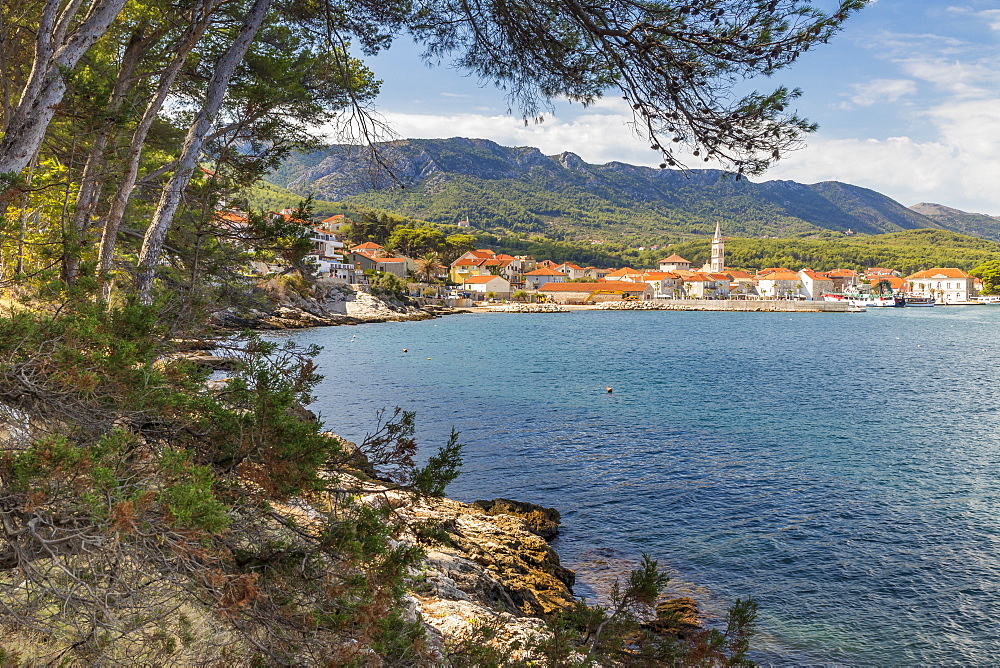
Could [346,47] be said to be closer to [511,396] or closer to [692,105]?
[692,105]

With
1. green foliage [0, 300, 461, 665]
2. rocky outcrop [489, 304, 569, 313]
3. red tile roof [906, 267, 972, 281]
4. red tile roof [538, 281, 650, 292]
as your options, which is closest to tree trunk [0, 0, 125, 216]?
green foliage [0, 300, 461, 665]

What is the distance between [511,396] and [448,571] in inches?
645

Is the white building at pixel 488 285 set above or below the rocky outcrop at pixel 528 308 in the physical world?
above

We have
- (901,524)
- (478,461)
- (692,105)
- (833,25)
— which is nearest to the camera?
(833,25)

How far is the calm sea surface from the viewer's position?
8523 millimetres

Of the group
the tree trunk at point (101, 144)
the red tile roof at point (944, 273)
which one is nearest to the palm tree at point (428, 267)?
the tree trunk at point (101, 144)

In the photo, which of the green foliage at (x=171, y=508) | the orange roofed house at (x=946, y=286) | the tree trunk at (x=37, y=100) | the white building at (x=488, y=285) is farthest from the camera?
the orange roofed house at (x=946, y=286)

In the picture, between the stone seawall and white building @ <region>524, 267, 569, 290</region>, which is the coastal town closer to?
white building @ <region>524, 267, 569, 290</region>

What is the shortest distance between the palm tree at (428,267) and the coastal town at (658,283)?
0.48ft

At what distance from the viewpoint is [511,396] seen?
77.8ft

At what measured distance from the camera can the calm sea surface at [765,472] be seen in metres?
8.52

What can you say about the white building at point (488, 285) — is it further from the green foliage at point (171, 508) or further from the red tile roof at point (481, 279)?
the green foliage at point (171, 508)

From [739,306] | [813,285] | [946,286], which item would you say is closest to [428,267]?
[739,306]

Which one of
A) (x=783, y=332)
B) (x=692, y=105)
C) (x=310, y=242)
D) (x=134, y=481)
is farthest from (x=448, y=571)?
(x=783, y=332)
